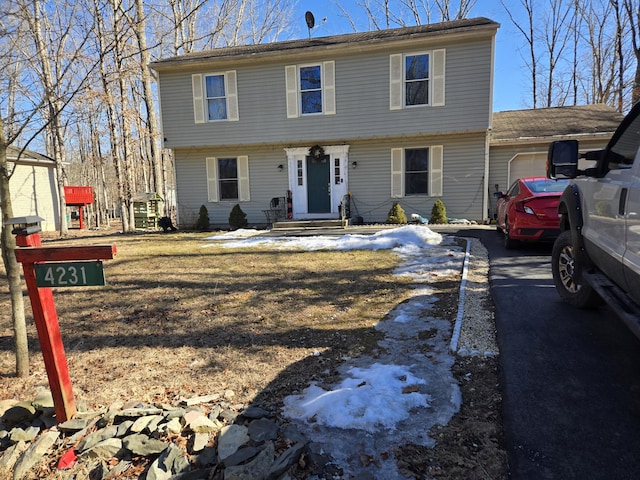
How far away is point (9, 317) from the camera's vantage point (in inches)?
190

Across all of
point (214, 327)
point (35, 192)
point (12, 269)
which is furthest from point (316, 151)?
point (35, 192)

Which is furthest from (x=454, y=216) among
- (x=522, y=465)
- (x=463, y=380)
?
(x=522, y=465)

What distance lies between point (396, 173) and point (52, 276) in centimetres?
Result: 1196

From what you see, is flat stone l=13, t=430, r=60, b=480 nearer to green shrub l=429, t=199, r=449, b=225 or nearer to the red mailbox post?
the red mailbox post

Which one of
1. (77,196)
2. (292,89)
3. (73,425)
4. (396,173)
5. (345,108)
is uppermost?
(292,89)

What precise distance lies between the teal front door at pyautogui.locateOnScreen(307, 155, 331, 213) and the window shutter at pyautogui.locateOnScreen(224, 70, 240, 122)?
303cm

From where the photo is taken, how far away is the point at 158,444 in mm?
2262

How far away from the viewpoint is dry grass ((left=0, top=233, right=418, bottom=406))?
3.09m

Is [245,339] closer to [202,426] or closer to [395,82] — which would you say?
[202,426]

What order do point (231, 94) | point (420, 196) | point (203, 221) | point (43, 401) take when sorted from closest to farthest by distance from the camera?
1. point (43, 401)
2. point (420, 196)
3. point (231, 94)
4. point (203, 221)

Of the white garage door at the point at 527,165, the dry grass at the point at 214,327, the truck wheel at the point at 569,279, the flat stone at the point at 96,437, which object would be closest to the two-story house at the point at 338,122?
the white garage door at the point at 527,165

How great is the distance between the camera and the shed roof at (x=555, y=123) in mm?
13380

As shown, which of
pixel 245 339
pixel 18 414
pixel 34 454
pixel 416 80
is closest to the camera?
pixel 34 454

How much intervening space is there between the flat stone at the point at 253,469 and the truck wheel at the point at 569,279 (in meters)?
3.29
